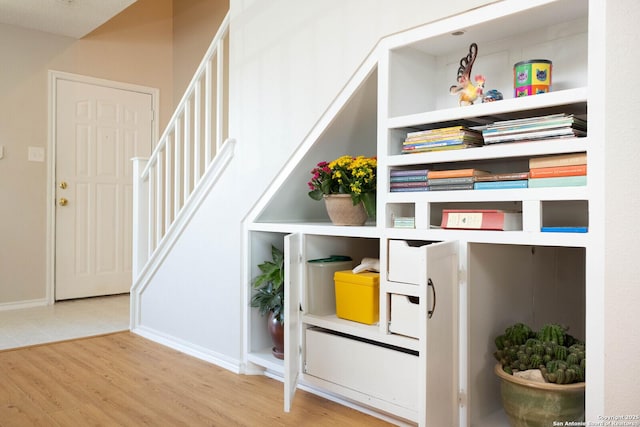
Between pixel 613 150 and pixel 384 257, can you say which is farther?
pixel 384 257

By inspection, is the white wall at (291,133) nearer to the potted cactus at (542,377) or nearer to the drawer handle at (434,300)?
the potted cactus at (542,377)

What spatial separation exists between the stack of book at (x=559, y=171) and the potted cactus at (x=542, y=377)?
547mm

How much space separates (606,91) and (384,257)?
0.97 metres

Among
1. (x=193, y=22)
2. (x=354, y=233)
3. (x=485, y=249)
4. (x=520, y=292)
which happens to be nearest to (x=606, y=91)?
(x=485, y=249)

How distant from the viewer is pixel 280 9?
2.66 meters

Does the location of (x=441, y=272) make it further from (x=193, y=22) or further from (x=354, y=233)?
(x=193, y=22)

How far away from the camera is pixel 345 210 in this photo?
2414mm

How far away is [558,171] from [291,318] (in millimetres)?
1198

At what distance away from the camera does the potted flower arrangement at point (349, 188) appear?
7.66 ft

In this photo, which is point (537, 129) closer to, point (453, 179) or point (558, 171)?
point (558, 171)

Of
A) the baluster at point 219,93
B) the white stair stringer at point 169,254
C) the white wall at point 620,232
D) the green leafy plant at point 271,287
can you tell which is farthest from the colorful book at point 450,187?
the baluster at point 219,93

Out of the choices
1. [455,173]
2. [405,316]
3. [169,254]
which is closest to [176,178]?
[169,254]

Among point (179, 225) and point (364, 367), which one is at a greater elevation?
point (179, 225)

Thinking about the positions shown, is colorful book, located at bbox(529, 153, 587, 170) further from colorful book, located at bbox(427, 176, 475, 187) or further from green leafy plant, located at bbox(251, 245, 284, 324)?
A: green leafy plant, located at bbox(251, 245, 284, 324)
